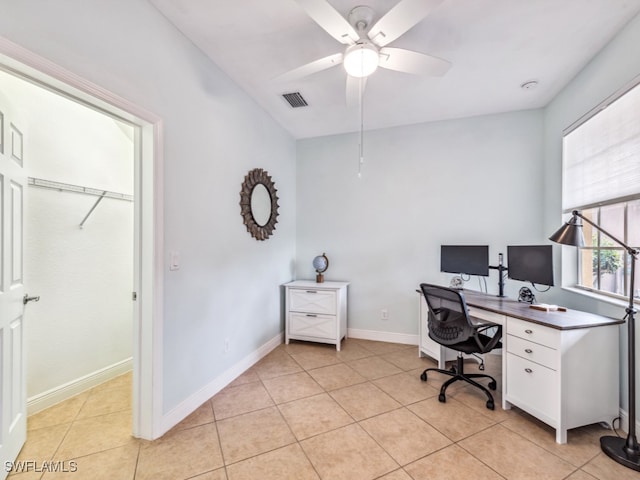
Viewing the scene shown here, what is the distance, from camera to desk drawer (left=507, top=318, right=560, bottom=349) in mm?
1869

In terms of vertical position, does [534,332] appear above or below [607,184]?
below

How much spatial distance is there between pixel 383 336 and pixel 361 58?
3120 millimetres

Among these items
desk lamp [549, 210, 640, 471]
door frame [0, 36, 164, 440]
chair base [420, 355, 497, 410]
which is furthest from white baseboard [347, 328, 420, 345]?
door frame [0, 36, 164, 440]

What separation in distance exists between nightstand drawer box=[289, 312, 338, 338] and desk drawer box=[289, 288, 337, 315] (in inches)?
2.4

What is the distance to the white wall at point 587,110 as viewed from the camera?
192 cm

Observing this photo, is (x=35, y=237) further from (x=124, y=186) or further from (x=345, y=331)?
(x=345, y=331)

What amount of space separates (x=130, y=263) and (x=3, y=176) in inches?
60.1

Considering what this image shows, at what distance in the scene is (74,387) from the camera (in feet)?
7.67

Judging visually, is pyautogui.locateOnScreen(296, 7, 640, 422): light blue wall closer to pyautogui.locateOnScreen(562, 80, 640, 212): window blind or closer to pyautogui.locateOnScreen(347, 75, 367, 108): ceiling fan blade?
pyautogui.locateOnScreen(562, 80, 640, 212): window blind

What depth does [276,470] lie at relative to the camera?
5.18 ft

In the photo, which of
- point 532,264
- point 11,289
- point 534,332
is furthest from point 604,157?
point 11,289

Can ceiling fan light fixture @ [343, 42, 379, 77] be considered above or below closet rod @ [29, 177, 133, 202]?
above

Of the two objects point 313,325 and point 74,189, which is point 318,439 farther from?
point 74,189

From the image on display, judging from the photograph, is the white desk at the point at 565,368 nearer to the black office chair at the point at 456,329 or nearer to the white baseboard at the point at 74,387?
the black office chair at the point at 456,329
